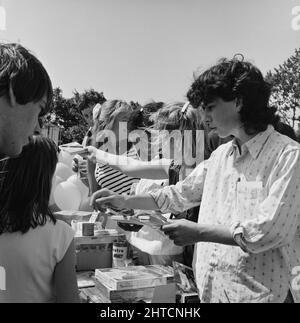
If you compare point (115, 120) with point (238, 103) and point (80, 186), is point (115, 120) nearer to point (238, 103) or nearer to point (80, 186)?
point (80, 186)

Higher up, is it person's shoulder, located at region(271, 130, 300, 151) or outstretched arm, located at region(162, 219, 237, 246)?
person's shoulder, located at region(271, 130, 300, 151)

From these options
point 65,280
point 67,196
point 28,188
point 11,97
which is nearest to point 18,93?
point 11,97

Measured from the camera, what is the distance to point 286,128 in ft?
5.72

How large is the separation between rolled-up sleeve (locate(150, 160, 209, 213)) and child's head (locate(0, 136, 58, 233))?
596mm

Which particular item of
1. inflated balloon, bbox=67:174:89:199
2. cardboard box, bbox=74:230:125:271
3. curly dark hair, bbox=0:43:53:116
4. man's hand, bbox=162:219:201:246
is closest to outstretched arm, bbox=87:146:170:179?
cardboard box, bbox=74:230:125:271

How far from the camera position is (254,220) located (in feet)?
3.64

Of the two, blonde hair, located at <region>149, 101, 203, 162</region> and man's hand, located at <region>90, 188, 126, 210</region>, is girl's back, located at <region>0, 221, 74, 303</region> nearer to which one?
man's hand, located at <region>90, 188, 126, 210</region>

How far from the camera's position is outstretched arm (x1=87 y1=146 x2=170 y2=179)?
77.8 inches

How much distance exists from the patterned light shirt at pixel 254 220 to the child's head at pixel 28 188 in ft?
1.81

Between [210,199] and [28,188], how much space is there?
0.61 m

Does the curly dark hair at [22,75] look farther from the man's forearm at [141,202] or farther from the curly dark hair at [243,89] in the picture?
the man's forearm at [141,202]

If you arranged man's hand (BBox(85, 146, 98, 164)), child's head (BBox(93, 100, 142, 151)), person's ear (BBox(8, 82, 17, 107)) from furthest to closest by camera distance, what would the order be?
child's head (BBox(93, 100, 142, 151))
man's hand (BBox(85, 146, 98, 164))
person's ear (BBox(8, 82, 17, 107))

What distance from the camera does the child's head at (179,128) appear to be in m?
1.88
